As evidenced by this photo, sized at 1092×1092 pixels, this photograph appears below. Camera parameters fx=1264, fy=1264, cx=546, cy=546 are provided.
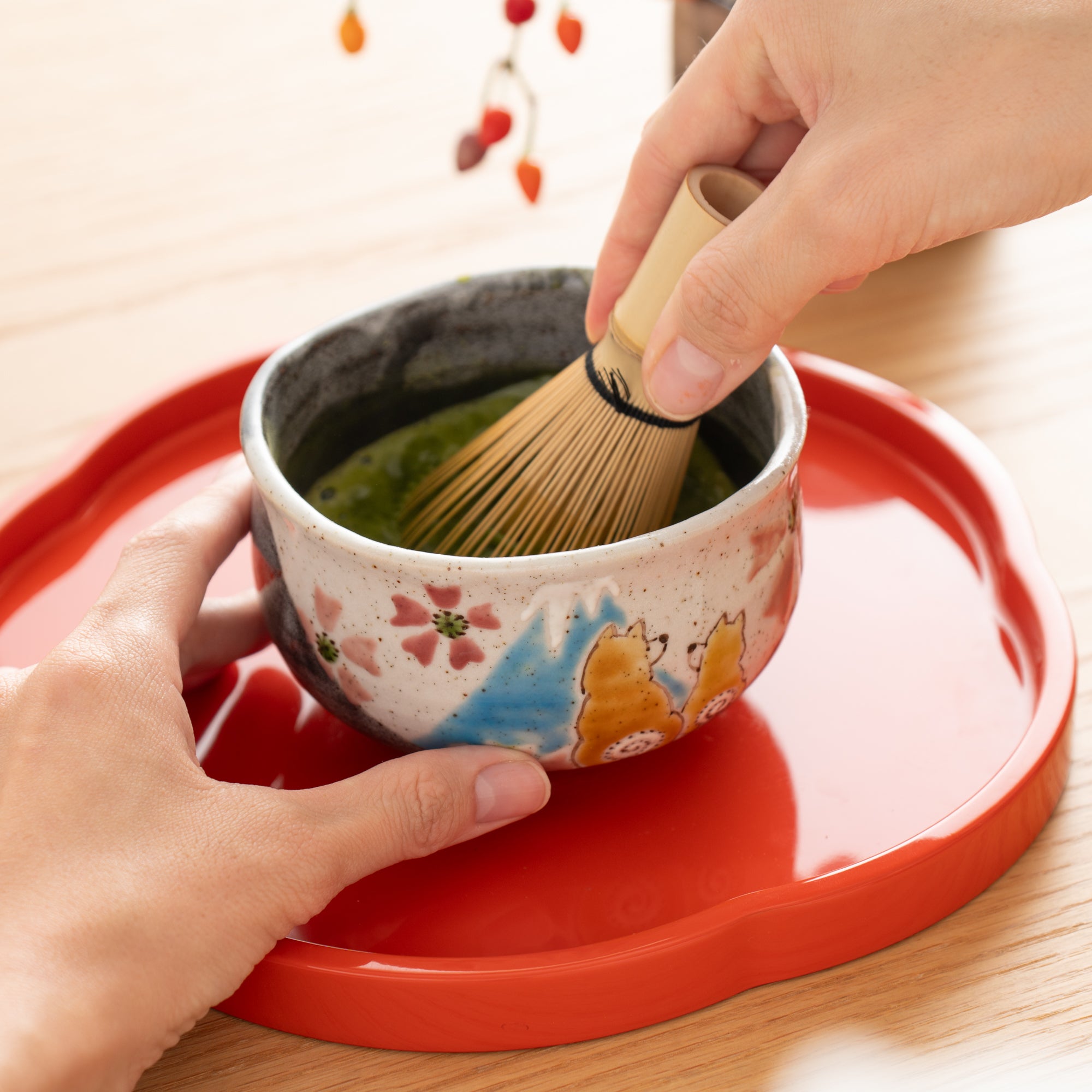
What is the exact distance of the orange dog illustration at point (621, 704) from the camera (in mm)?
428

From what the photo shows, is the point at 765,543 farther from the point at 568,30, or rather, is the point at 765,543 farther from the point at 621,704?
the point at 568,30

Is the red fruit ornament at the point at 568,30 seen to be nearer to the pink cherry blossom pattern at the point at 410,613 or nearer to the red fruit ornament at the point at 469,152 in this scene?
the red fruit ornament at the point at 469,152

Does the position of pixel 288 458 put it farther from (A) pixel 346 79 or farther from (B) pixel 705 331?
(A) pixel 346 79

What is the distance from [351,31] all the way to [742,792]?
13.5 inches

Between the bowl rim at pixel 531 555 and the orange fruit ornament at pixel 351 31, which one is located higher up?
the orange fruit ornament at pixel 351 31

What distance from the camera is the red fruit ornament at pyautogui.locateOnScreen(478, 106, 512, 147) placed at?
0.60 metres

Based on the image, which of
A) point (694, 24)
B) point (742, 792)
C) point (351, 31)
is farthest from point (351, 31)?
point (694, 24)

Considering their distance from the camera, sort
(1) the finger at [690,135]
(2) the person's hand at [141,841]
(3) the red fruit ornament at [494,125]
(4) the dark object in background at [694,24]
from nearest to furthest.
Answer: (2) the person's hand at [141,841], (1) the finger at [690,135], (3) the red fruit ornament at [494,125], (4) the dark object in background at [694,24]

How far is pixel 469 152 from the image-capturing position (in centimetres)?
59

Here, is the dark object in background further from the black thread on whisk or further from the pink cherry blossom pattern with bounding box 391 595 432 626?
the pink cherry blossom pattern with bounding box 391 595 432 626

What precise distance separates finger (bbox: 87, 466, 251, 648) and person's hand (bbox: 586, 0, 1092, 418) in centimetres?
19

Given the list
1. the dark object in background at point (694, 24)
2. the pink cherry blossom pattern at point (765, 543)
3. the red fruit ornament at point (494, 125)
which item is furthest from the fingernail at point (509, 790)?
the dark object in background at point (694, 24)

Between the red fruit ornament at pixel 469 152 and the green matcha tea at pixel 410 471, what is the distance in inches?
4.1

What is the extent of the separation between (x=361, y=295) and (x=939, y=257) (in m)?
0.39
